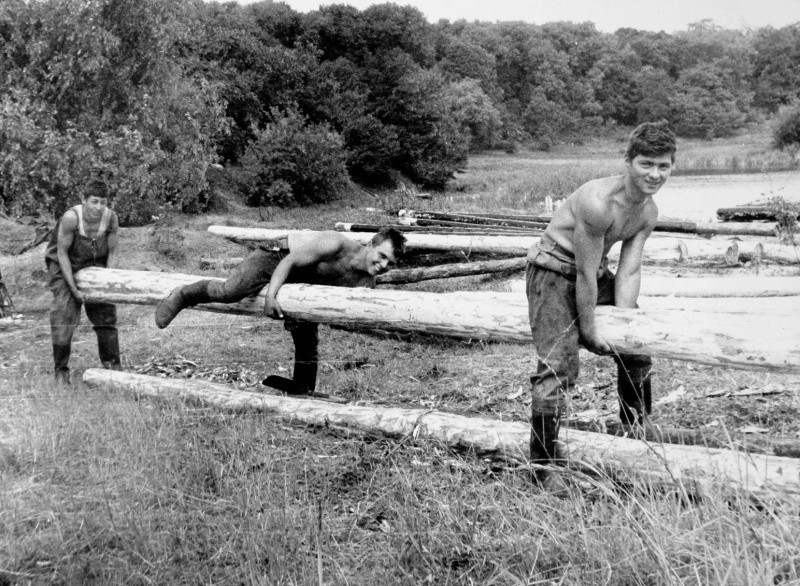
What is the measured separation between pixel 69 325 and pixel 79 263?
22.5 inches

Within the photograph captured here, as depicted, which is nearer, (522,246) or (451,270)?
(451,270)

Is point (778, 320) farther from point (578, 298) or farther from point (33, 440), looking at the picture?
point (33, 440)

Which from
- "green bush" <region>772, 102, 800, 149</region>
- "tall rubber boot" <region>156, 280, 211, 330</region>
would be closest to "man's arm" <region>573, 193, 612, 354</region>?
"tall rubber boot" <region>156, 280, 211, 330</region>

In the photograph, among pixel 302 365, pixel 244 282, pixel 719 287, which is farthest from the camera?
pixel 719 287

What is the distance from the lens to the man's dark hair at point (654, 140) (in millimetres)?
4051

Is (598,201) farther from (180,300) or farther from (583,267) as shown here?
(180,300)

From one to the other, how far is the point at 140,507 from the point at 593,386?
157 inches

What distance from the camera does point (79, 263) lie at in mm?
7469

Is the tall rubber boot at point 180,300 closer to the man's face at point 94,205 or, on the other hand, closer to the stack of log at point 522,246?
the man's face at point 94,205

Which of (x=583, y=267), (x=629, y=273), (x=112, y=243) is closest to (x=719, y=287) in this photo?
(x=629, y=273)

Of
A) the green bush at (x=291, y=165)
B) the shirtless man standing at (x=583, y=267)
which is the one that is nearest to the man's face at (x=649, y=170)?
the shirtless man standing at (x=583, y=267)

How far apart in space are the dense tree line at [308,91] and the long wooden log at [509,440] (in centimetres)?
557

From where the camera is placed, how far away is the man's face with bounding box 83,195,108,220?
7113 mm

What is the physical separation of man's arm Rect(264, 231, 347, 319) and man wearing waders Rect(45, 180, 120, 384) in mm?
1998
